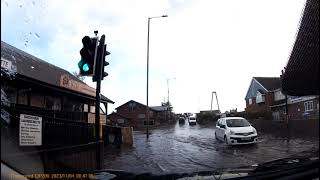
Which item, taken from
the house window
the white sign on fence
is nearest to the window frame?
the white sign on fence

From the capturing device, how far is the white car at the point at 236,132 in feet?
67.5

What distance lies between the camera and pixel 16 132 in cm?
509

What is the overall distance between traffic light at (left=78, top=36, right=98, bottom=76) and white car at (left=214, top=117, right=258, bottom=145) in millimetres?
10891

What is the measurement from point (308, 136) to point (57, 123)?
6.84 meters

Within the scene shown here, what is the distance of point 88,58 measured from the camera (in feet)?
34.0

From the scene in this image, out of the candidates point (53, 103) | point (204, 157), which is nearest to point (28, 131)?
point (204, 157)

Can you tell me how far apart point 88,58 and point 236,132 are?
524 inches

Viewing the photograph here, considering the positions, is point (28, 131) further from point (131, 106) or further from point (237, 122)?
point (131, 106)

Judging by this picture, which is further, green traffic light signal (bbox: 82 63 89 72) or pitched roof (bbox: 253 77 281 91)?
green traffic light signal (bbox: 82 63 89 72)

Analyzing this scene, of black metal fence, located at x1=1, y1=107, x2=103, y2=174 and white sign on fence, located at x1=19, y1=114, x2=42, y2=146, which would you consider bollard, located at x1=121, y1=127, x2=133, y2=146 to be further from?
white sign on fence, located at x1=19, y1=114, x2=42, y2=146

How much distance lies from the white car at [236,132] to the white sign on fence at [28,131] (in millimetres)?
14614

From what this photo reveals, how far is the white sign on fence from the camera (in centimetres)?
539

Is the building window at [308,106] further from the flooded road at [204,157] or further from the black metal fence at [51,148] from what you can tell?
the black metal fence at [51,148]

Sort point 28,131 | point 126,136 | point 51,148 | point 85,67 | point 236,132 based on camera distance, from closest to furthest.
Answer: point 28,131 → point 51,148 → point 85,67 → point 236,132 → point 126,136
